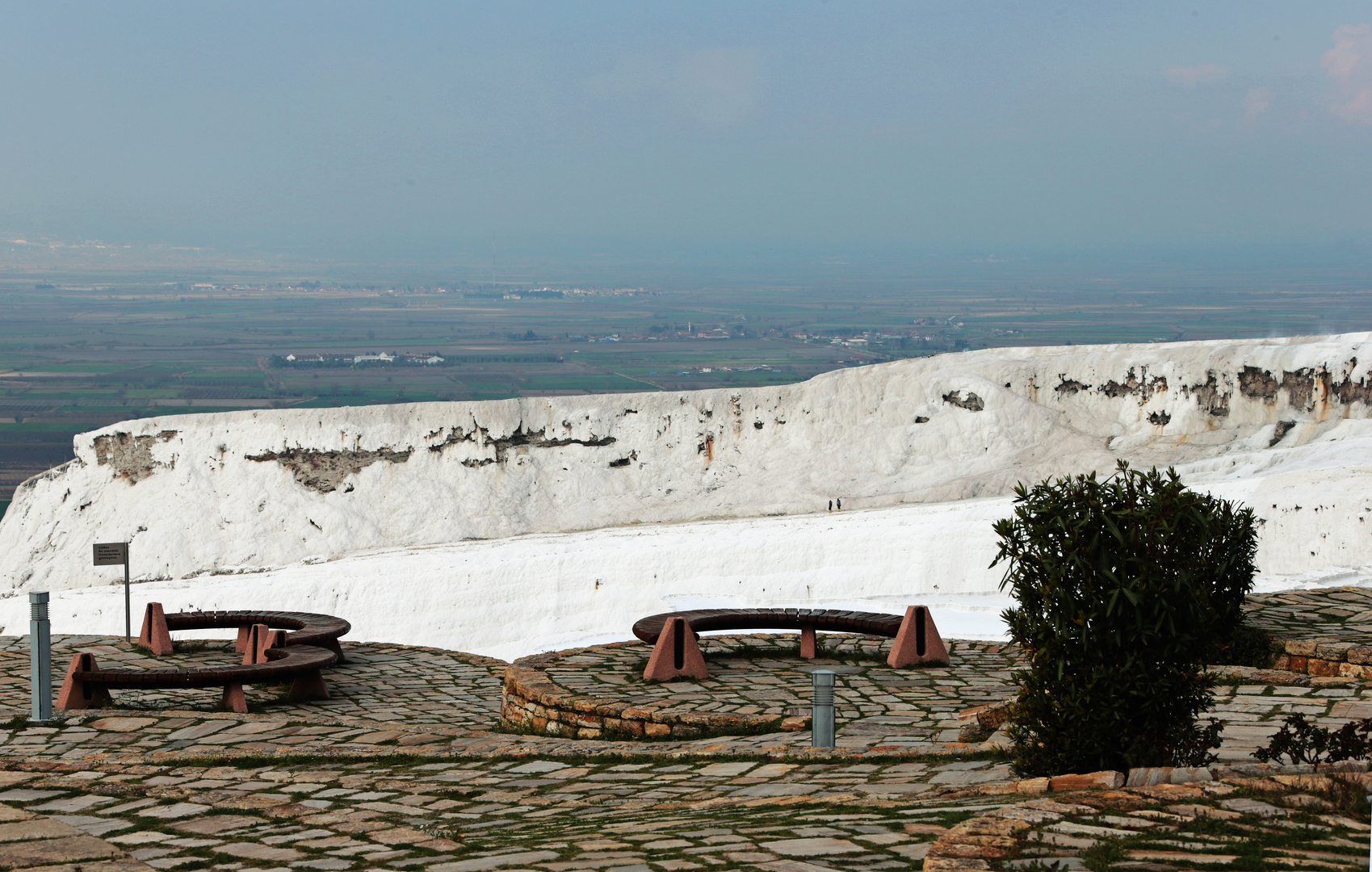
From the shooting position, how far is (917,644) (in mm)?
8453

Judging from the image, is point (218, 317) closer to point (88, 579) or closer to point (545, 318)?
point (545, 318)

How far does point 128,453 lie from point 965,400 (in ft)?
72.9

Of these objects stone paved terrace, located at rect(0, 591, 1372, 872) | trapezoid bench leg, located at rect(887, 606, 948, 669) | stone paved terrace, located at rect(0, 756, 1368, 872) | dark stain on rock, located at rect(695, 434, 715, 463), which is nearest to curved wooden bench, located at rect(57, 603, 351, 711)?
stone paved terrace, located at rect(0, 591, 1372, 872)

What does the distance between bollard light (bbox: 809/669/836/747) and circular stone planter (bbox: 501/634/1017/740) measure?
665 millimetres

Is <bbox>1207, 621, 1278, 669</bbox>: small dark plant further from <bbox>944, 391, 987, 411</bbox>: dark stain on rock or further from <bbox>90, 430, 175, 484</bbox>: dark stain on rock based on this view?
<bbox>90, 430, 175, 484</bbox>: dark stain on rock

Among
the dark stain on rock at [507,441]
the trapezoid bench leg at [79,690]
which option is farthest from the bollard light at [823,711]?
the dark stain on rock at [507,441]

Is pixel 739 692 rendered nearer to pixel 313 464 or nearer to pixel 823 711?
pixel 823 711

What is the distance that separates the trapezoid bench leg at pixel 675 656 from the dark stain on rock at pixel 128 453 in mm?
28800

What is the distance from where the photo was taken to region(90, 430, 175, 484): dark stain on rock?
110ft

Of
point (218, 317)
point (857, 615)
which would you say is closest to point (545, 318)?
point (218, 317)

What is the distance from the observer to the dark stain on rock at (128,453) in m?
33.4

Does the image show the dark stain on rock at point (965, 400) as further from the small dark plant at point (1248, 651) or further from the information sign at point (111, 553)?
the small dark plant at point (1248, 651)

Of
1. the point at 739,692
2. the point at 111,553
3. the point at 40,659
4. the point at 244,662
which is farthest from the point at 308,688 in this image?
the point at 111,553

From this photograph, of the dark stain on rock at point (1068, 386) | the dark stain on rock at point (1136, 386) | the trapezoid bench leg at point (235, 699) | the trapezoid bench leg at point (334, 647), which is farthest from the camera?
the dark stain on rock at point (1068, 386)
